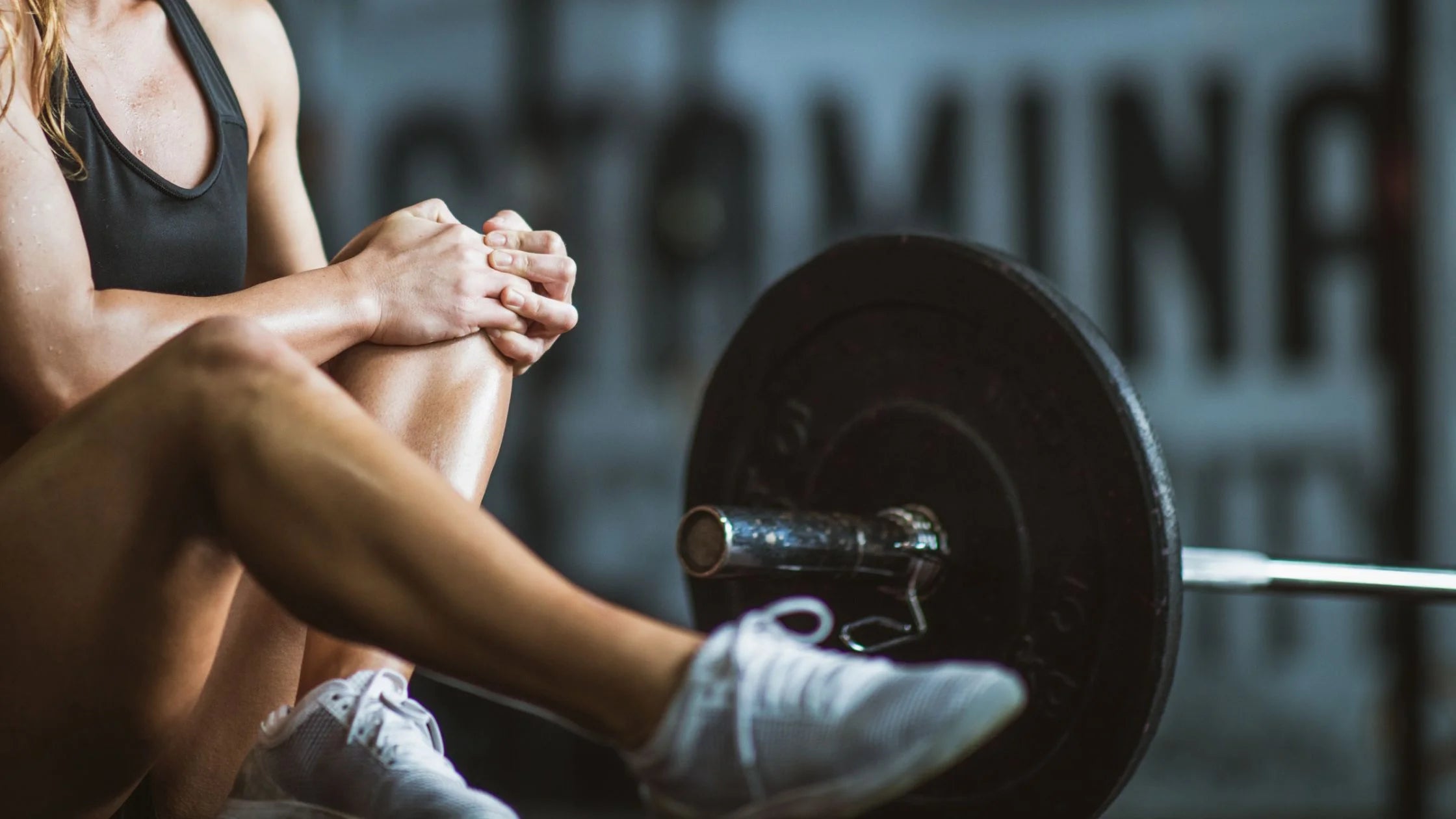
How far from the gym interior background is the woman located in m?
2.64

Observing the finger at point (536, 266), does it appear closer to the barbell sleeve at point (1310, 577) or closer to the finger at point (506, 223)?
the finger at point (506, 223)

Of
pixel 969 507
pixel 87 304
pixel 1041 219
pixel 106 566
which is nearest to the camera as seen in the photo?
pixel 106 566

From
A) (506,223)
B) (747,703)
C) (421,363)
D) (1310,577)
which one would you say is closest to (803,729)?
(747,703)

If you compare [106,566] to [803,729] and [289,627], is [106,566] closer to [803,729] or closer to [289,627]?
[289,627]

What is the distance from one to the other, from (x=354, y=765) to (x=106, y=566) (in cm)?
21

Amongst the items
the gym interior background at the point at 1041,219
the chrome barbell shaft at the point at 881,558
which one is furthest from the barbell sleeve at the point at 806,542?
the gym interior background at the point at 1041,219

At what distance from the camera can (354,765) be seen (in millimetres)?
875

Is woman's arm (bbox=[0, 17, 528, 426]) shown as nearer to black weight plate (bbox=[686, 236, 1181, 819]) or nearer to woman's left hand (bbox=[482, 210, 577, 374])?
woman's left hand (bbox=[482, 210, 577, 374])

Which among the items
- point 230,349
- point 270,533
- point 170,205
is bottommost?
point 270,533

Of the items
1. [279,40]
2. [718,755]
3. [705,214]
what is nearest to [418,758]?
[718,755]

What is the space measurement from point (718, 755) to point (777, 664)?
0.06 metres

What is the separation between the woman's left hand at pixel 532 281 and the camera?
1165mm

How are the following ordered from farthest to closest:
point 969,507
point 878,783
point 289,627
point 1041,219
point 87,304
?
point 1041,219, point 969,507, point 289,627, point 87,304, point 878,783

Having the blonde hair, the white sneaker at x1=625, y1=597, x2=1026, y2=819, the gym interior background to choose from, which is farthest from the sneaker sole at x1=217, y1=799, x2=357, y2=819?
the gym interior background
